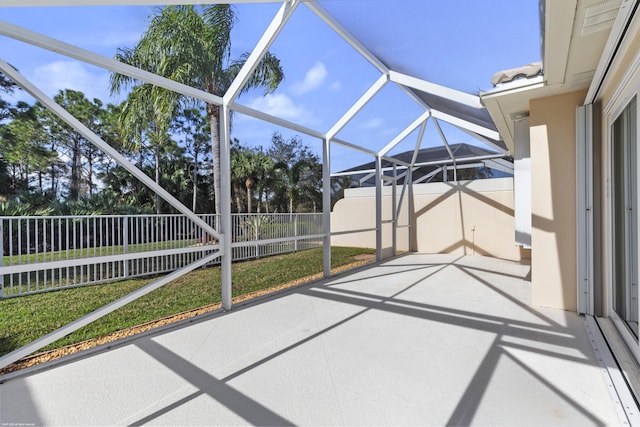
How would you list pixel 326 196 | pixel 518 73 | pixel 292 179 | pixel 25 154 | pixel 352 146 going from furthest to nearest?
pixel 292 179 → pixel 25 154 → pixel 352 146 → pixel 326 196 → pixel 518 73

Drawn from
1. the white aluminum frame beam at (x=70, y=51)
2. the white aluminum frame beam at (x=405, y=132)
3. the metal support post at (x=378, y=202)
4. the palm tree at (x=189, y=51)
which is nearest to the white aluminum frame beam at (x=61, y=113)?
the white aluminum frame beam at (x=70, y=51)

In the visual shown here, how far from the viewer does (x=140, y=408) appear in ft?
5.73

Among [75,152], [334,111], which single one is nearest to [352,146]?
[334,111]

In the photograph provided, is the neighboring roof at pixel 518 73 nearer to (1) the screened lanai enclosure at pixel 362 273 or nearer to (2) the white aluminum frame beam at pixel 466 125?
(1) the screened lanai enclosure at pixel 362 273

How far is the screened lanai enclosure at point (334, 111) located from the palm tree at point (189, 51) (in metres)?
0.86

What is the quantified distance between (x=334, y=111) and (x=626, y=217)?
16.4ft

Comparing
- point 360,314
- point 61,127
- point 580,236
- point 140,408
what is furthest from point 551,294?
point 61,127

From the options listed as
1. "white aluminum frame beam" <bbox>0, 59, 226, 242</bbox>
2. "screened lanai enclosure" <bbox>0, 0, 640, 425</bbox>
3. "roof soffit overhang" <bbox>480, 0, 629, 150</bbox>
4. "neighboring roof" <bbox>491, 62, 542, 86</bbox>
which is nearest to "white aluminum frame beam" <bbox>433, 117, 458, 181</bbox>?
"screened lanai enclosure" <bbox>0, 0, 640, 425</bbox>

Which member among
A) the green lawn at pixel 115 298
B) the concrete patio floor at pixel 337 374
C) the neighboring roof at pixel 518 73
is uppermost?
the neighboring roof at pixel 518 73

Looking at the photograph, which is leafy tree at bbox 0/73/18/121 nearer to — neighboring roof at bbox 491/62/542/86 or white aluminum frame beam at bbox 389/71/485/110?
white aluminum frame beam at bbox 389/71/485/110

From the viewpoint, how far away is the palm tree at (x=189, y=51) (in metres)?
5.65

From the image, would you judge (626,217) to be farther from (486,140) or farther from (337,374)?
(486,140)

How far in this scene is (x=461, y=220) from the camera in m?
8.50

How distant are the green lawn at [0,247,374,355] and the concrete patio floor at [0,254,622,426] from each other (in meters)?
1.21
